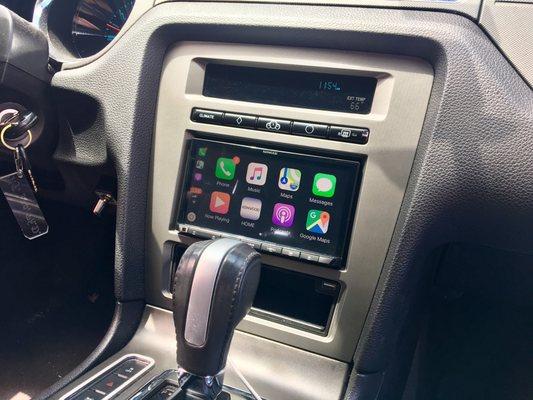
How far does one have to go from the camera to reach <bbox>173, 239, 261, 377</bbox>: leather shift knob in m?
0.56

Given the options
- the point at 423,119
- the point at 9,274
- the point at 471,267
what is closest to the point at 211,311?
the point at 423,119

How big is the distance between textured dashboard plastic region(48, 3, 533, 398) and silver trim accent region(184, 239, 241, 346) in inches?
11.2

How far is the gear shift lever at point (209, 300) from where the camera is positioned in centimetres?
A: 56

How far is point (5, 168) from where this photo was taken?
1131mm

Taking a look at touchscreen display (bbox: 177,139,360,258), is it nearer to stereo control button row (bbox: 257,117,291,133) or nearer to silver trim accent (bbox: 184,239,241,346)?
stereo control button row (bbox: 257,117,291,133)

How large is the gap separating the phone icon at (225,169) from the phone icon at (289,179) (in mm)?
79

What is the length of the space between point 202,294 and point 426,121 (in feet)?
1.25

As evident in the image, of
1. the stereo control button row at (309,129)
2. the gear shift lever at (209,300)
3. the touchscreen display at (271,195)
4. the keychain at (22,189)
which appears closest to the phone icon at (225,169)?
the touchscreen display at (271,195)

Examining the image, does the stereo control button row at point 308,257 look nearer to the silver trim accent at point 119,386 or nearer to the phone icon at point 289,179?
the phone icon at point 289,179

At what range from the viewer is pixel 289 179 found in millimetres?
764

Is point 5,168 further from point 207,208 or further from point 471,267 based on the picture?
point 471,267

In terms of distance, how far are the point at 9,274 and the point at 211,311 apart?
0.97 m

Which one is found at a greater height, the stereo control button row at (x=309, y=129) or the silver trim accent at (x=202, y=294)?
the stereo control button row at (x=309, y=129)

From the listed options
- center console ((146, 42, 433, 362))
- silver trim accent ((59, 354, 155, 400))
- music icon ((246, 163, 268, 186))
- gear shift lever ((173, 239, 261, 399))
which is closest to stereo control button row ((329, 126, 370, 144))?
center console ((146, 42, 433, 362))
